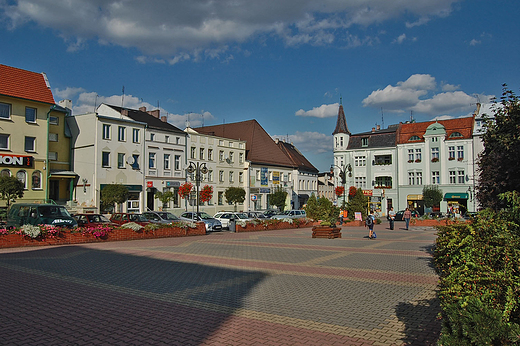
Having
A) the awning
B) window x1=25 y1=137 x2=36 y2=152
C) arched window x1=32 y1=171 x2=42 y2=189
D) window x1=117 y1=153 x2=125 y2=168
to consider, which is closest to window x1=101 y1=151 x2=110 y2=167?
window x1=117 y1=153 x2=125 y2=168

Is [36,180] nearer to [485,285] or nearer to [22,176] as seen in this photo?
[22,176]

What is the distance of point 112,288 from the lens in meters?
9.34

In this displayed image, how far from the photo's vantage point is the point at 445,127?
191 feet

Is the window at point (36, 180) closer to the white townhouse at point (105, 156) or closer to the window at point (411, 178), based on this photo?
the white townhouse at point (105, 156)

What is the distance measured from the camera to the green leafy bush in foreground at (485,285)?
3.79 m

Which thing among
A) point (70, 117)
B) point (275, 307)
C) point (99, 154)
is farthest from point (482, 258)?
point (70, 117)

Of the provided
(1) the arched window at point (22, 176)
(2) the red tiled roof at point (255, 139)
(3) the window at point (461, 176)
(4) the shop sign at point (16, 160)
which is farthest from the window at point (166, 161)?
(3) the window at point (461, 176)

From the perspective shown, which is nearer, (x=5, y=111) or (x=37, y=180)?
(x=5, y=111)

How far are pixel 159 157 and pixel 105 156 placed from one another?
6.78 meters

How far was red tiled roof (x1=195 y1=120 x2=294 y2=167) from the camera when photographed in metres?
63.1

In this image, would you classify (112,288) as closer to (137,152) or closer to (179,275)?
(179,275)

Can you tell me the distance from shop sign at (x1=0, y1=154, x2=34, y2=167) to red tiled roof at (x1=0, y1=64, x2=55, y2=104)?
5.21m

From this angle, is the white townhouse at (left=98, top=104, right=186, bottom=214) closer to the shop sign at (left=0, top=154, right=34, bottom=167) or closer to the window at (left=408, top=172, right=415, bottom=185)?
the shop sign at (left=0, top=154, right=34, bottom=167)

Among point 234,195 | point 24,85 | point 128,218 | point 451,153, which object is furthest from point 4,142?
point 451,153
